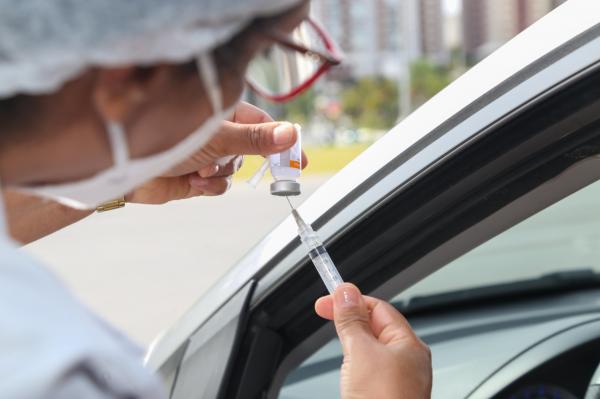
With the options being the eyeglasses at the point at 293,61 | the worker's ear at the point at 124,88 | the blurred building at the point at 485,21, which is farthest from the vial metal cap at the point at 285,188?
the blurred building at the point at 485,21

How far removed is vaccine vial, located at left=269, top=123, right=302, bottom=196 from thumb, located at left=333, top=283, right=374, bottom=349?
0.38 metres

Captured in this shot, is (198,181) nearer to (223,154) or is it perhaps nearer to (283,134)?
(223,154)

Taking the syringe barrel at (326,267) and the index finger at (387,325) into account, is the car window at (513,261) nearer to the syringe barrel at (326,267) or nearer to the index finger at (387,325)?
the syringe barrel at (326,267)

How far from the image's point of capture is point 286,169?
5.55 feet

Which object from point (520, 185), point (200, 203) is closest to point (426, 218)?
point (520, 185)

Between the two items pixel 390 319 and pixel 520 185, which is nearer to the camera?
pixel 390 319

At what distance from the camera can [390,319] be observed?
1.33 metres

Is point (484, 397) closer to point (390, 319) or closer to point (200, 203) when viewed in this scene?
point (390, 319)

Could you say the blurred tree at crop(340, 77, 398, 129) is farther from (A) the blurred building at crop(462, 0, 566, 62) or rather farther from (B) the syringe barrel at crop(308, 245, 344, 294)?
(B) the syringe barrel at crop(308, 245, 344, 294)

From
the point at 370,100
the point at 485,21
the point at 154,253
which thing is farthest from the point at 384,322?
the point at 485,21

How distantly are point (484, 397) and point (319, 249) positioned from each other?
0.69 meters

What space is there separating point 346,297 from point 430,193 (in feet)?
0.97

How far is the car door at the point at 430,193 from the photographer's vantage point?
4.67ft

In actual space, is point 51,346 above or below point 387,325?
below
